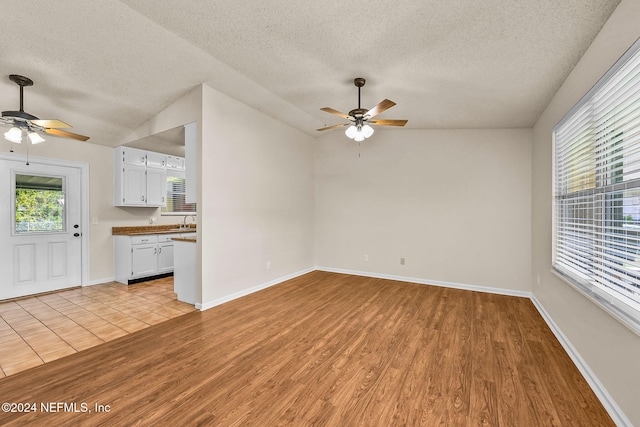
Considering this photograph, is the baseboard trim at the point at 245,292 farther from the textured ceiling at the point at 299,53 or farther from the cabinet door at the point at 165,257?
the textured ceiling at the point at 299,53

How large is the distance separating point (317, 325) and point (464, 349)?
5.04 feet

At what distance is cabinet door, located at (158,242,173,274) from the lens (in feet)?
17.9

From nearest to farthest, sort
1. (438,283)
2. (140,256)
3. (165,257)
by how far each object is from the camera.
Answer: (438,283) → (140,256) → (165,257)

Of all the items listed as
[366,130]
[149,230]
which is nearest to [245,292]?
[149,230]

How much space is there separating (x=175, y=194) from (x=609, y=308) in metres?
6.84

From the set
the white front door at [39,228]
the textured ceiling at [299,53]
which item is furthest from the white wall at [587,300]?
the white front door at [39,228]

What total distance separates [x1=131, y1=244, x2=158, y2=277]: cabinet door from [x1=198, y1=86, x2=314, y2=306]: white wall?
227 cm

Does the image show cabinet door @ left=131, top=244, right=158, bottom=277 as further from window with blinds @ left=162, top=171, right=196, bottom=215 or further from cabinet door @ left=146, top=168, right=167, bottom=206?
window with blinds @ left=162, top=171, right=196, bottom=215

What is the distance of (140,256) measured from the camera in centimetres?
515

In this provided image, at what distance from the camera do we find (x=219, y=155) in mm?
3887

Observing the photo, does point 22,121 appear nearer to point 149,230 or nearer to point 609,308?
point 149,230

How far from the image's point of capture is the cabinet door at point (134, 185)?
17.1 feet

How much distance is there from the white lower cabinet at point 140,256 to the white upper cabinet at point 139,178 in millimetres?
712

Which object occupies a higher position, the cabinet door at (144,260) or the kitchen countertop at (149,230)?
the kitchen countertop at (149,230)
